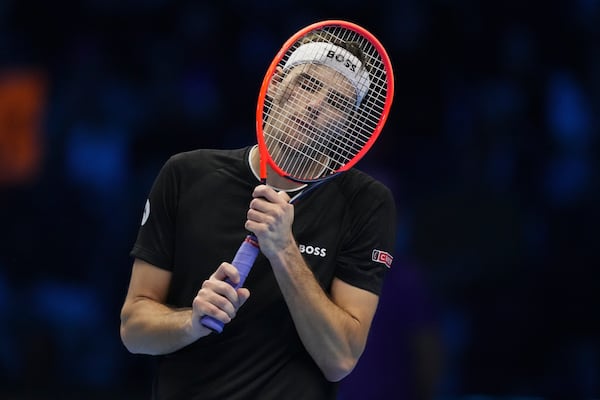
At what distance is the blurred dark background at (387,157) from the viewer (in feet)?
17.5

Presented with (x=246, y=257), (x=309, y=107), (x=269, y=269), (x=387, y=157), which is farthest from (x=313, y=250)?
(x=387, y=157)

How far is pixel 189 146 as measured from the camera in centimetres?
572

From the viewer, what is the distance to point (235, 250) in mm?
2367

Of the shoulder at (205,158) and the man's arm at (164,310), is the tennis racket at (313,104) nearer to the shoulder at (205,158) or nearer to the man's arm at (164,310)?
the shoulder at (205,158)

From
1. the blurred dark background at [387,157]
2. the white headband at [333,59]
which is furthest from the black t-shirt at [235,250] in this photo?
the blurred dark background at [387,157]

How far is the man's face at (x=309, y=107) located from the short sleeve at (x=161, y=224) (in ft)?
0.84

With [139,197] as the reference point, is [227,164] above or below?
above

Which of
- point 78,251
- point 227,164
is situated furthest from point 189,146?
point 227,164

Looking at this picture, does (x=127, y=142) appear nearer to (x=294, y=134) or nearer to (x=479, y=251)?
(x=479, y=251)

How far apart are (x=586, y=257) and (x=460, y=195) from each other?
750mm

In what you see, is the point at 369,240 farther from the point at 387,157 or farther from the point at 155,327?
the point at 387,157

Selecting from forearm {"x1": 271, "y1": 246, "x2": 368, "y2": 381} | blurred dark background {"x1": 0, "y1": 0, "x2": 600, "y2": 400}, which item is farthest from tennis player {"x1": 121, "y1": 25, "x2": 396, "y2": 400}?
blurred dark background {"x1": 0, "y1": 0, "x2": 600, "y2": 400}

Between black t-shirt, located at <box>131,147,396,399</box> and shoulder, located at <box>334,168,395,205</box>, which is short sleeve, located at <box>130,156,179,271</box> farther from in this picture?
shoulder, located at <box>334,168,395,205</box>

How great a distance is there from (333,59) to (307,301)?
0.58 metres
